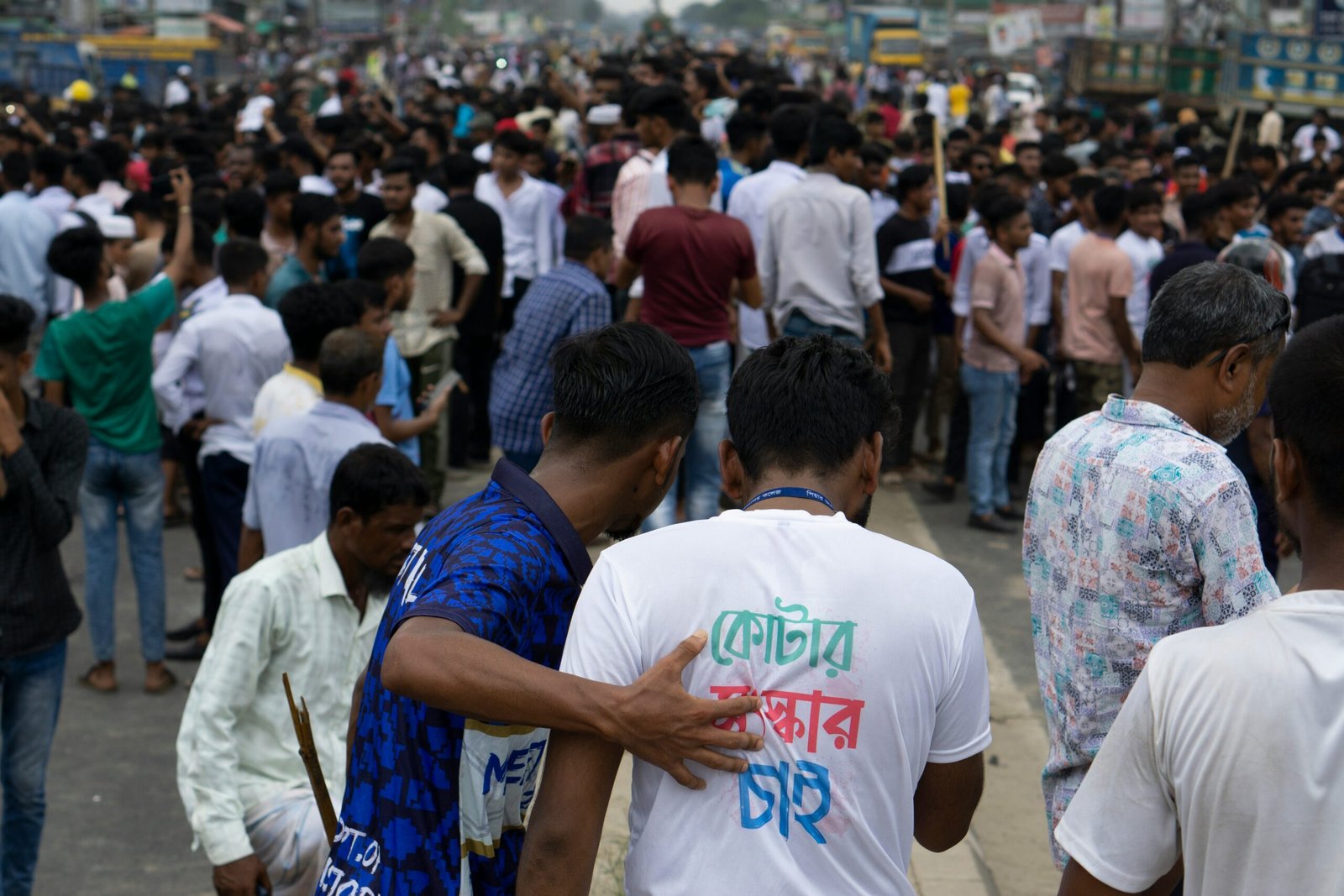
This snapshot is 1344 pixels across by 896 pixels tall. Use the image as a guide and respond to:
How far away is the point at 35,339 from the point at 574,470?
1078cm

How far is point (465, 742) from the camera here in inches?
87.7

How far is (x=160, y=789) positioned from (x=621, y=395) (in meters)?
3.98

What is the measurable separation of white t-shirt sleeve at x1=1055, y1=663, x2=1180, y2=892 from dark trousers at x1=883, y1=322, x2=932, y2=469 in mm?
6530

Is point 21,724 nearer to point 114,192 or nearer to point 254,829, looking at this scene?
point 254,829

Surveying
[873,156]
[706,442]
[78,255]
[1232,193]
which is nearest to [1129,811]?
Answer: [706,442]

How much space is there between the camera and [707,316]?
6.85 m

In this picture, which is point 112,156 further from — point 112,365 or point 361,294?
point 361,294

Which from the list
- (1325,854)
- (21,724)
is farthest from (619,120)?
(1325,854)

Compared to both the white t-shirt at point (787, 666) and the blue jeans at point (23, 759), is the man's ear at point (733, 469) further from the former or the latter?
the blue jeans at point (23, 759)

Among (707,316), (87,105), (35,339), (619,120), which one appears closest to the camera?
(707,316)

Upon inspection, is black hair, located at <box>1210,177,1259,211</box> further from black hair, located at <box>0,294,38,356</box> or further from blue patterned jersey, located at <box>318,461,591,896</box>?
blue patterned jersey, located at <box>318,461,591,896</box>

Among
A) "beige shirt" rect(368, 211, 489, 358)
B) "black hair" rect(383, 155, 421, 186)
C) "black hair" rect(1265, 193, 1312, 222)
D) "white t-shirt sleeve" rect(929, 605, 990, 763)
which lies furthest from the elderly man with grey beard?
"black hair" rect(1265, 193, 1312, 222)

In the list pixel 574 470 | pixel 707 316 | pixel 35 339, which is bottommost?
pixel 35 339

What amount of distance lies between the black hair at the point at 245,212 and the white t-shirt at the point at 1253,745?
20.4ft
